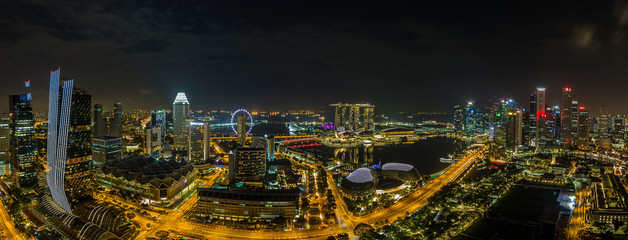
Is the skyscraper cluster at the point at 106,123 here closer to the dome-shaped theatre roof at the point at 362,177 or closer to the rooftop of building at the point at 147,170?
the rooftop of building at the point at 147,170

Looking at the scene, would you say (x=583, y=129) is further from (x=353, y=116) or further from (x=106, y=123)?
(x=106, y=123)

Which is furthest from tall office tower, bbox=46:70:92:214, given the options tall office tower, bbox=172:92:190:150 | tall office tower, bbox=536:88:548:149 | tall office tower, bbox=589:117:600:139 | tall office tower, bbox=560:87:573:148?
tall office tower, bbox=589:117:600:139

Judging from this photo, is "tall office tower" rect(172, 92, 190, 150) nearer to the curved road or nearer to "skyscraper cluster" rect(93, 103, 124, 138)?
"skyscraper cluster" rect(93, 103, 124, 138)

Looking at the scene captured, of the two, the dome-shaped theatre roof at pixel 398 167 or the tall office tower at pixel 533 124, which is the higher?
the tall office tower at pixel 533 124

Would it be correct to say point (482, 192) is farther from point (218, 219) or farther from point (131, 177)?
point (131, 177)

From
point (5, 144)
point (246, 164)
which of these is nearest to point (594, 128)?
point (246, 164)

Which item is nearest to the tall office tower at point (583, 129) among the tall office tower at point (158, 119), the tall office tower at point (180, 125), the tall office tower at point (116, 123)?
the tall office tower at point (180, 125)

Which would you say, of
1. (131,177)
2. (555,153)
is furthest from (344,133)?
(131,177)
